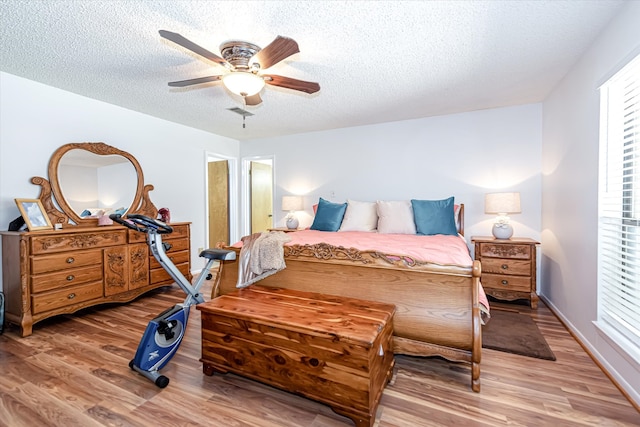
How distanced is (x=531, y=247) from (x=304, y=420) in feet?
9.46

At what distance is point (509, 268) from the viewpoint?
10.2ft

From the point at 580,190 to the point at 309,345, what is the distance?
97.7 inches

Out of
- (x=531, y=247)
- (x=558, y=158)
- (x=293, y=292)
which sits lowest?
(x=293, y=292)

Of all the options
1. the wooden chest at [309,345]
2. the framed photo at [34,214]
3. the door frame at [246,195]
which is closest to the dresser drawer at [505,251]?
the wooden chest at [309,345]

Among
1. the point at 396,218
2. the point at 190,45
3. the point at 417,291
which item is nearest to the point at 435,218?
the point at 396,218

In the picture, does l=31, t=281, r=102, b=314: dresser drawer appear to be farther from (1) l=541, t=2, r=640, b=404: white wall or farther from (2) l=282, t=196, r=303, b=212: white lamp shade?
(1) l=541, t=2, r=640, b=404: white wall

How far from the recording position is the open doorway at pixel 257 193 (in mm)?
5387

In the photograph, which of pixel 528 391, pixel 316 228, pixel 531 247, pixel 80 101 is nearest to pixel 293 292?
pixel 528 391

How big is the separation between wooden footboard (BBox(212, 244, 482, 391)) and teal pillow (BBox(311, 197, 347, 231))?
167cm

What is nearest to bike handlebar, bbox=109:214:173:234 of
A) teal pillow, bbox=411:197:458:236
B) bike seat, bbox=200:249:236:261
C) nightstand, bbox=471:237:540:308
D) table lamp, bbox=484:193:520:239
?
bike seat, bbox=200:249:236:261

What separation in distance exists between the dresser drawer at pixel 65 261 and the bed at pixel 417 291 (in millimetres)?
2287

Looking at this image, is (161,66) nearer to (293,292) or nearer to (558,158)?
(293,292)

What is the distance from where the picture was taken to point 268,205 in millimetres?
6188

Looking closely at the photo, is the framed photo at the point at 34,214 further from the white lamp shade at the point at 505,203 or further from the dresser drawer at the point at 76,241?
the white lamp shade at the point at 505,203
